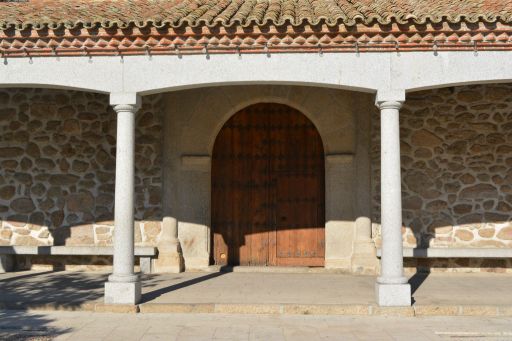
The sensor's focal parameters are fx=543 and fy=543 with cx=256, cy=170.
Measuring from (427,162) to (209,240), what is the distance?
3754mm

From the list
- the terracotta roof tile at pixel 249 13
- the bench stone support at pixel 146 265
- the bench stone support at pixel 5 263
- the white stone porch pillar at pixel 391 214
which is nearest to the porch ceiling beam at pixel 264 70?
the white stone porch pillar at pixel 391 214

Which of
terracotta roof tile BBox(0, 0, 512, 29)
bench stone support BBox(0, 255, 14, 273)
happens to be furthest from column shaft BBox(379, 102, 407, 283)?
bench stone support BBox(0, 255, 14, 273)

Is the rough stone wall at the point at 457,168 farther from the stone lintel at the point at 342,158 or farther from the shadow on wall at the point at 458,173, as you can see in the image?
the stone lintel at the point at 342,158

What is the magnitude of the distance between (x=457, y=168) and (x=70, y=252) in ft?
20.6

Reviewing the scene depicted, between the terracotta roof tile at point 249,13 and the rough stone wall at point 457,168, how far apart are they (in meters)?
1.77

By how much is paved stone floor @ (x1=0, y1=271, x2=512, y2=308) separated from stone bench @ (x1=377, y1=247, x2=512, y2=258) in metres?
0.33

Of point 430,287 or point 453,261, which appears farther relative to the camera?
point 453,261

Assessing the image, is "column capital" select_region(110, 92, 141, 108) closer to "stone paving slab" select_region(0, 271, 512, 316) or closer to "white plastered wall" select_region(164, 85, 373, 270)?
"white plastered wall" select_region(164, 85, 373, 270)

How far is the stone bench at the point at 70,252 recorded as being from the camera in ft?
27.9

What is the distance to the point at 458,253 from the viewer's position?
822cm

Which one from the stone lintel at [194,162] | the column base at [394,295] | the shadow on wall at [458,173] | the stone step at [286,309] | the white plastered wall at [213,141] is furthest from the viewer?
the stone lintel at [194,162]

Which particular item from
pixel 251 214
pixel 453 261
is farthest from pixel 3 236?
pixel 453 261

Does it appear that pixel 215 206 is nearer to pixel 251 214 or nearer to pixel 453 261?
pixel 251 214

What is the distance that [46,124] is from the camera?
29.7 feet
